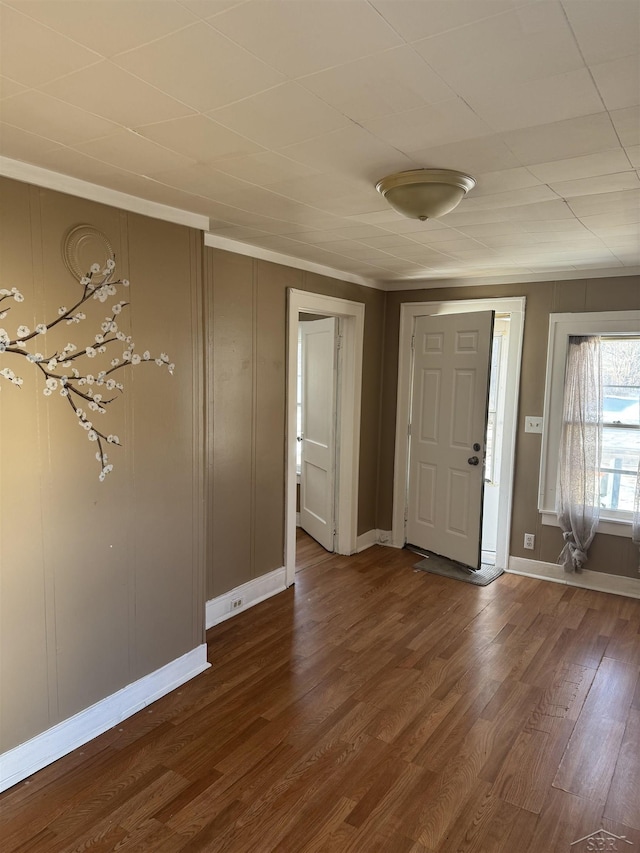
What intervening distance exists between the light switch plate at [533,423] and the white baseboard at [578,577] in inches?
40.9

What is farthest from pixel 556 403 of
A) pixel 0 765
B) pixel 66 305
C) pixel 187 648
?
pixel 0 765

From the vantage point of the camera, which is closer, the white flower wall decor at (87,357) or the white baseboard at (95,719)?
the white flower wall decor at (87,357)

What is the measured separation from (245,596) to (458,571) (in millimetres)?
1816

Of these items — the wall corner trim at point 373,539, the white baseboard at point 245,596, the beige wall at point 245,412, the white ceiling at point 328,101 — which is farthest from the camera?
the wall corner trim at point 373,539

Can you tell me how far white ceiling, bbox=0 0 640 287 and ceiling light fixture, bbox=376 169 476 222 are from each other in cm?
5

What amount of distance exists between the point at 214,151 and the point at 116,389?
1.09 m

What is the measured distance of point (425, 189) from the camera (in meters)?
2.02

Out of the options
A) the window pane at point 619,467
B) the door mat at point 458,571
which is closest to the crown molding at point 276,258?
the window pane at point 619,467

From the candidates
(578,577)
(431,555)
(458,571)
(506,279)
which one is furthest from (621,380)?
(431,555)

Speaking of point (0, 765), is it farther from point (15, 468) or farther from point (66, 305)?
point (66, 305)

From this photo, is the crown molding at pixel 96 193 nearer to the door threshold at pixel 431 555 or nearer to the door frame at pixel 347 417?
the door frame at pixel 347 417

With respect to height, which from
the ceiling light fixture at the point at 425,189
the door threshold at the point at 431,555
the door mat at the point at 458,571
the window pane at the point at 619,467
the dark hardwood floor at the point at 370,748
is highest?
the ceiling light fixture at the point at 425,189

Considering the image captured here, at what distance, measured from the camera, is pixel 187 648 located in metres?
2.89

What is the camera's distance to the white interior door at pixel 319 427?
189 inches
